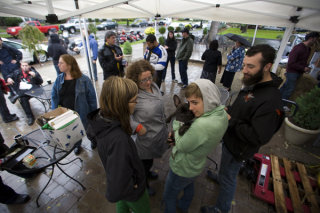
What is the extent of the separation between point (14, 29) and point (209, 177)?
20419mm

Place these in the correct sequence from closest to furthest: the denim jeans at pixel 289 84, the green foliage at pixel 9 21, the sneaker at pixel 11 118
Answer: the sneaker at pixel 11 118
the denim jeans at pixel 289 84
the green foliage at pixel 9 21

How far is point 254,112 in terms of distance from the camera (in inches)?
59.2

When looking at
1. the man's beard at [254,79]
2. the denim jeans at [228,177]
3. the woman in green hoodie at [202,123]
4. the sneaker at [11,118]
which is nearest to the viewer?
the woman in green hoodie at [202,123]

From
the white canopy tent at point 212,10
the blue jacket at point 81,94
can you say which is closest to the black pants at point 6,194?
the blue jacket at point 81,94

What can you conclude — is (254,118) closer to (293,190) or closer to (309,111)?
(293,190)

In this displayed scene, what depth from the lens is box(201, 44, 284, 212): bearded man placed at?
1432 millimetres

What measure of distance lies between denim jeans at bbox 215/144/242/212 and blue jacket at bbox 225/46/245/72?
3.90 m

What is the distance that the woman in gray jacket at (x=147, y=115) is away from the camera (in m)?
1.79

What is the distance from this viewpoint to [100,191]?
2471 mm

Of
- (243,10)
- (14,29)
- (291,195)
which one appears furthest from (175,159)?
(14,29)

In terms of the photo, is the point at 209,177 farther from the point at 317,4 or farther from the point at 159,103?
the point at 317,4

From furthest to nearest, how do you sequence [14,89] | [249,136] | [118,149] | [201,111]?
[14,89] → [249,136] → [201,111] → [118,149]

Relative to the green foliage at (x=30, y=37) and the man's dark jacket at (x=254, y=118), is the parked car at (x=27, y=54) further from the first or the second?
the man's dark jacket at (x=254, y=118)

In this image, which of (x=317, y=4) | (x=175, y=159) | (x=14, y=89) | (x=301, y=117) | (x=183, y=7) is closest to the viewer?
(x=175, y=159)
